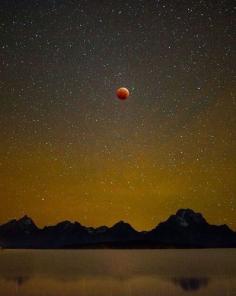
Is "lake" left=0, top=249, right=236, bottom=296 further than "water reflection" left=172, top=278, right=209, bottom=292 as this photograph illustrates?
No

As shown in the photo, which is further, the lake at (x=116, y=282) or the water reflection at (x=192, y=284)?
the water reflection at (x=192, y=284)

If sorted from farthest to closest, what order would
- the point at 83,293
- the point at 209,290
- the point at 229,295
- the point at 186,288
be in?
the point at 186,288, the point at 209,290, the point at 83,293, the point at 229,295

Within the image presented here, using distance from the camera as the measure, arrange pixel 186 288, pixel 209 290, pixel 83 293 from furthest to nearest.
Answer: pixel 186 288 < pixel 209 290 < pixel 83 293

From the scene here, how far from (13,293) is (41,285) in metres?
10.3

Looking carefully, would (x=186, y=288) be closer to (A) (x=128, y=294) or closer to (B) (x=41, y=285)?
(A) (x=128, y=294)

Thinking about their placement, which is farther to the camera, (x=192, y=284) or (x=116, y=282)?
(x=116, y=282)

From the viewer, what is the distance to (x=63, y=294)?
37.0 metres

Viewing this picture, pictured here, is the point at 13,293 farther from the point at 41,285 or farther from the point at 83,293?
the point at 41,285

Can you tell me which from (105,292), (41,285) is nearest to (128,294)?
(105,292)

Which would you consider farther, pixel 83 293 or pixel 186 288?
pixel 186 288

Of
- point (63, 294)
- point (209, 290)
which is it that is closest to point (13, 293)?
point (63, 294)

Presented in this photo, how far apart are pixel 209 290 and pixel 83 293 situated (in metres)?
10.8

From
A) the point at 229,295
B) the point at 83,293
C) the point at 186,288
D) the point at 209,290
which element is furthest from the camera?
the point at 186,288

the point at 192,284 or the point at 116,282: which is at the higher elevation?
the point at 116,282
